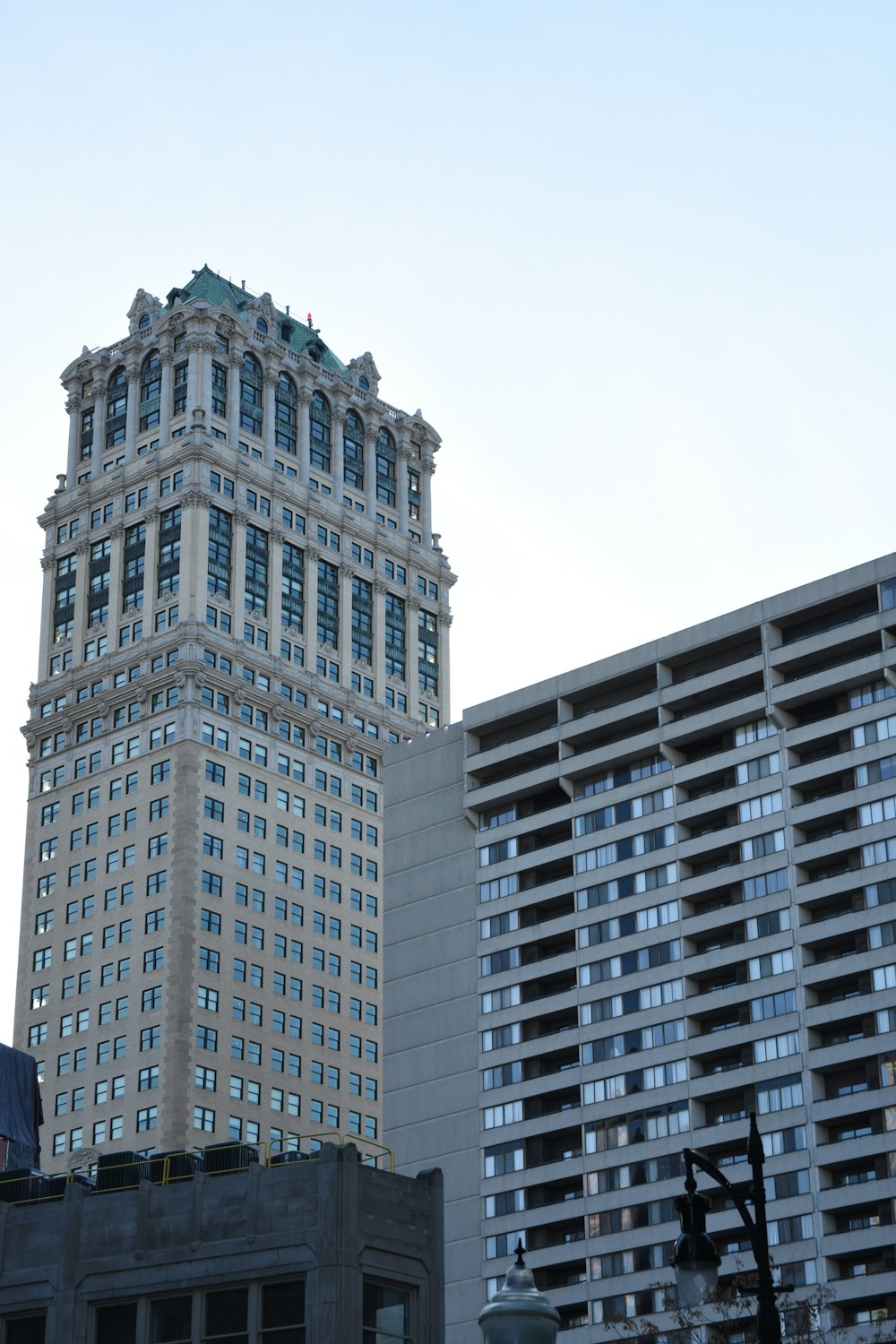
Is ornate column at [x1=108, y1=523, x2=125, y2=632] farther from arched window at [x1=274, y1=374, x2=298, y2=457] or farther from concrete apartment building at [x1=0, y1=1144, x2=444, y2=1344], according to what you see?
concrete apartment building at [x1=0, y1=1144, x2=444, y2=1344]

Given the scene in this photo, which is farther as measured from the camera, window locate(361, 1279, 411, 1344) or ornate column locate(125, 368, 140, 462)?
ornate column locate(125, 368, 140, 462)

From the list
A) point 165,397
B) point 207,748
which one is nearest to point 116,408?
point 165,397

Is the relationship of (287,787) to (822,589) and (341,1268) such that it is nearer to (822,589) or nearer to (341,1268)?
(822,589)

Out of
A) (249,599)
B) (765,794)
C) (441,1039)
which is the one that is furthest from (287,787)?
(765,794)

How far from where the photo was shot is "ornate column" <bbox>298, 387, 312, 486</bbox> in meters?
195

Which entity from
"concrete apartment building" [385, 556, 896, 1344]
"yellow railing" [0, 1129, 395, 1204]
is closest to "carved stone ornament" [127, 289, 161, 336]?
"concrete apartment building" [385, 556, 896, 1344]

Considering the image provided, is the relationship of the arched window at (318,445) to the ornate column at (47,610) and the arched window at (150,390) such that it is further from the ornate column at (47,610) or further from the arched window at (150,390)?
the ornate column at (47,610)

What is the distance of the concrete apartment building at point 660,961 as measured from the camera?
4865 inches

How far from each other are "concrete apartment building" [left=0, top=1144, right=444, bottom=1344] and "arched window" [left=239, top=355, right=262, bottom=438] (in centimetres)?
13672

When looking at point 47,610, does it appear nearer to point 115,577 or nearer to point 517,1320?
point 115,577

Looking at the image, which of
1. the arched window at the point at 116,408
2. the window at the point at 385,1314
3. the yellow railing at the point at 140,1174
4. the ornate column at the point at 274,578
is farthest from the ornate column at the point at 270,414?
the window at the point at 385,1314

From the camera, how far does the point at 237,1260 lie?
185 ft

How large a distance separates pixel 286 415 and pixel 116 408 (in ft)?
50.5

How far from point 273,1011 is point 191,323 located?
202ft
